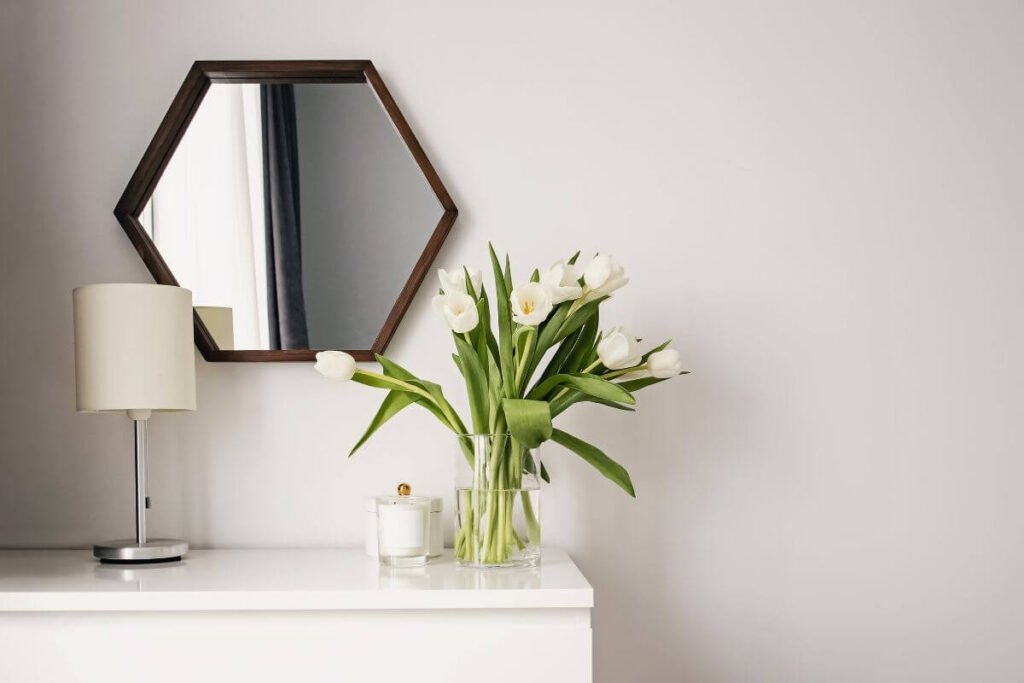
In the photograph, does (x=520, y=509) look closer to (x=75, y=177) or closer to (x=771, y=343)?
(x=771, y=343)

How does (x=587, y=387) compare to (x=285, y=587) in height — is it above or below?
above

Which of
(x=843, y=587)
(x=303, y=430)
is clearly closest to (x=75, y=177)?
(x=303, y=430)

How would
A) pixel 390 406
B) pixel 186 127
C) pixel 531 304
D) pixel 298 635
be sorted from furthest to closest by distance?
1. pixel 186 127
2. pixel 390 406
3. pixel 531 304
4. pixel 298 635

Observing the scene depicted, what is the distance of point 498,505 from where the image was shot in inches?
52.6

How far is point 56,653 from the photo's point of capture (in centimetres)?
116

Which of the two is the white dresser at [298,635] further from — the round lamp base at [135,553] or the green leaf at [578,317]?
the green leaf at [578,317]

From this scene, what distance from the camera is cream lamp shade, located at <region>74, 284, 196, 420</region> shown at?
138 cm

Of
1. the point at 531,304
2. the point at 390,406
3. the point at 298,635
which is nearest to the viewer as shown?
the point at 298,635

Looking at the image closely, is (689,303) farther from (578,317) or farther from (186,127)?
(186,127)

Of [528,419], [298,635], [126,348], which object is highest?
[126,348]

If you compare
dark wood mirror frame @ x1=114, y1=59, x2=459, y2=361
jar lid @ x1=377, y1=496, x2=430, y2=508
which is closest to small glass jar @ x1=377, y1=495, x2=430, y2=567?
jar lid @ x1=377, y1=496, x2=430, y2=508

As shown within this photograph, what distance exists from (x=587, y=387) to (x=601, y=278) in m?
0.15

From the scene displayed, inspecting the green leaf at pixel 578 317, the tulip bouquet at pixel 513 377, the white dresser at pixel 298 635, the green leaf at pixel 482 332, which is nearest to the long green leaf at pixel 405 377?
the tulip bouquet at pixel 513 377

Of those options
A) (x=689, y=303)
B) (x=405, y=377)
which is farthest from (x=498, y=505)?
(x=689, y=303)
